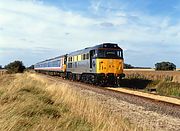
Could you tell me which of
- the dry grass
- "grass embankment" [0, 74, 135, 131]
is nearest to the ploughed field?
"grass embankment" [0, 74, 135, 131]

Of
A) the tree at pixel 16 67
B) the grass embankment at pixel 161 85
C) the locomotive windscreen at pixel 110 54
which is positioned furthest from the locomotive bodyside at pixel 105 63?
the tree at pixel 16 67

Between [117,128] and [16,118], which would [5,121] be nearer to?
[16,118]

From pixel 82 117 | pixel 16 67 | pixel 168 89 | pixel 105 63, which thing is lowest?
pixel 82 117

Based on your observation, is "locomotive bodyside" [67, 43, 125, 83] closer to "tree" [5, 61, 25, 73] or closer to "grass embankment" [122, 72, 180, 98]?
"grass embankment" [122, 72, 180, 98]

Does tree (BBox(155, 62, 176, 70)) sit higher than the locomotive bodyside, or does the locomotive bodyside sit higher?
tree (BBox(155, 62, 176, 70))

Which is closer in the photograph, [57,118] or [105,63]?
[57,118]

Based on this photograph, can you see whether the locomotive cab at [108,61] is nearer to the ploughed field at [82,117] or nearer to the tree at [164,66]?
the ploughed field at [82,117]

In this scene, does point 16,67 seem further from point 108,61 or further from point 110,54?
point 108,61

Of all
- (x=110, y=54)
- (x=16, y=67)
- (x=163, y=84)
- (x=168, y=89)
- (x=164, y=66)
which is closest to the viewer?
(x=168, y=89)

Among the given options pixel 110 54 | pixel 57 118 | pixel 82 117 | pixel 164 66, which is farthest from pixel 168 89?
pixel 164 66

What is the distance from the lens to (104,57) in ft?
95.0

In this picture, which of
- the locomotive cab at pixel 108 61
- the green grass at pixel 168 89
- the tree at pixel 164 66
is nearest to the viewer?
the green grass at pixel 168 89

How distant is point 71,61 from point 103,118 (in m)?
30.7

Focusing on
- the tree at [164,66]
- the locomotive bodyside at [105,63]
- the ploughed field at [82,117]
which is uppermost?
the tree at [164,66]
